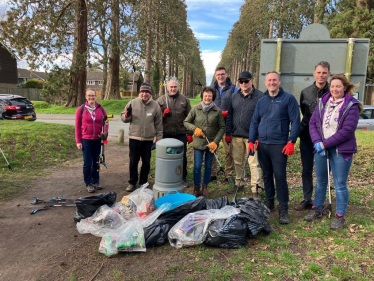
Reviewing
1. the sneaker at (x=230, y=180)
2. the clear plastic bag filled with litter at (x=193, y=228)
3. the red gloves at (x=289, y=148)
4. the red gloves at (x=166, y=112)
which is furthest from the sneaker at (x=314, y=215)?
the red gloves at (x=166, y=112)

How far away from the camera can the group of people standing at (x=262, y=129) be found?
3.73 meters

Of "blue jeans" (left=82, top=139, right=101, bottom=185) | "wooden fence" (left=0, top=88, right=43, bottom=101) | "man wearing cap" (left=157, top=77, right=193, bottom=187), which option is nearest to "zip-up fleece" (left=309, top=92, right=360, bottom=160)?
"man wearing cap" (left=157, top=77, right=193, bottom=187)

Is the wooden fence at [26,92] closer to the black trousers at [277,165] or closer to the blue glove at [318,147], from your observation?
the black trousers at [277,165]

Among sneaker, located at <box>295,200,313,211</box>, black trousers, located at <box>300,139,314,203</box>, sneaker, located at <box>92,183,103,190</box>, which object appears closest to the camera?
black trousers, located at <box>300,139,314,203</box>

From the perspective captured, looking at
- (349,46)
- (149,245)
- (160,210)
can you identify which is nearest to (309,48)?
(349,46)

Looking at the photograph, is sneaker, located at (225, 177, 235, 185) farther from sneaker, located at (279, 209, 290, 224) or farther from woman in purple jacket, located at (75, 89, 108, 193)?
woman in purple jacket, located at (75, 89, 108, 193)

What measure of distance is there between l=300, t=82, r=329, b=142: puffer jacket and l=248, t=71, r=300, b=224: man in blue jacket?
333 mm

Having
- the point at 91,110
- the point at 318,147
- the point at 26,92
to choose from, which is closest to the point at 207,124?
the point at 318,147

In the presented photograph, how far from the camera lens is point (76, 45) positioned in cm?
1881

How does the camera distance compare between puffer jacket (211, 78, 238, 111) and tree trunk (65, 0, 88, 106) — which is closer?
puffer jacket (211, 78, 238, 111)

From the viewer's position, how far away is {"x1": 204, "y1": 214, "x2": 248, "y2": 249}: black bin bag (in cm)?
334

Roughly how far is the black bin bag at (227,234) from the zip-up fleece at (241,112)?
1.91 m

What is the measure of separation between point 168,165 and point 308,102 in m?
2.36

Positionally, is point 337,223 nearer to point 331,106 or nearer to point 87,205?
point 331,106
